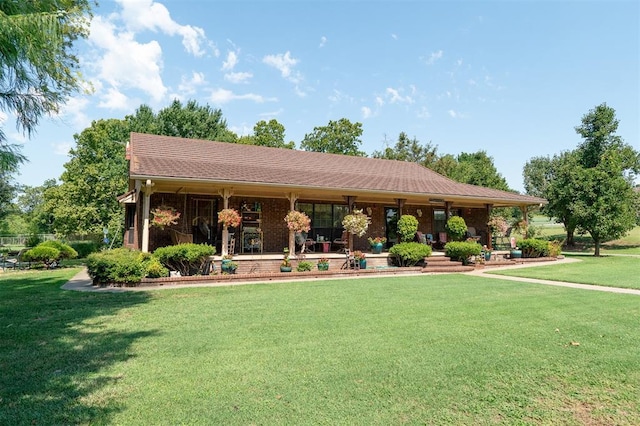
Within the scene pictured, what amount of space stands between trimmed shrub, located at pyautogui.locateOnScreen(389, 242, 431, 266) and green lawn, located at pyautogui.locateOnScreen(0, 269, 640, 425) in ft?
19.5

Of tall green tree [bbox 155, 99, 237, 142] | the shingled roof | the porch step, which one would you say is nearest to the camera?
the shingled roof

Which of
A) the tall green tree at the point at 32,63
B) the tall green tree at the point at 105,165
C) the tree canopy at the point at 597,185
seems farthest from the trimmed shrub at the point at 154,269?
the tree canopy at the point at 597,185

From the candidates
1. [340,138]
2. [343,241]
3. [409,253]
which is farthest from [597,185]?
[340,138]

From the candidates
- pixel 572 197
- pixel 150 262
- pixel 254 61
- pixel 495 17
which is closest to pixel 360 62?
pixel 254 61

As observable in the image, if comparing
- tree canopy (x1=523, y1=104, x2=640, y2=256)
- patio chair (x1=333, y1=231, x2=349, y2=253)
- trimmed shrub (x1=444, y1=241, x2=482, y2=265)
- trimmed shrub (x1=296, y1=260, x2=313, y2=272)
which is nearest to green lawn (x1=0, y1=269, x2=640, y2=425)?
trimmed shrub (x1=296, y1=260, x2=313, y2=272)

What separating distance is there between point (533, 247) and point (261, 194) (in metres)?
13.2

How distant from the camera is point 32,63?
446cm

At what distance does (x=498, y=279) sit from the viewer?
11.2 metres

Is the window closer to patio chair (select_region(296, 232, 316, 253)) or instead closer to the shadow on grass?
patio chair (select_region(296, 232, 316, 253))

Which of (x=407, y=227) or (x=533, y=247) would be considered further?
(x=533, y=247)

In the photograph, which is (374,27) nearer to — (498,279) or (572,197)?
(498,279)

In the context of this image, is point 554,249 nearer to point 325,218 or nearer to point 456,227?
point 456,227

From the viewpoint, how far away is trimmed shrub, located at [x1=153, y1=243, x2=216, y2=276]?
10289 mm

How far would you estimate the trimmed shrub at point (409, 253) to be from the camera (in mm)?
13422
